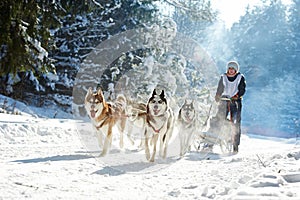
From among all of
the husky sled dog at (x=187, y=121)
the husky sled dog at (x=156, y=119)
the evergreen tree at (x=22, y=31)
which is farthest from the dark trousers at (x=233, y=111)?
the evergreen tree at (x=22, y=31)

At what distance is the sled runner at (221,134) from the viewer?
25.6 ft

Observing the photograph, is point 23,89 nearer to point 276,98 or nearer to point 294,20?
point 276,98

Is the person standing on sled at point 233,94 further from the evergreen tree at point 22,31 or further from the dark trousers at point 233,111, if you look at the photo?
the evergreen tree at point 22,31

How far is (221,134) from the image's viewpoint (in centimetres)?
790

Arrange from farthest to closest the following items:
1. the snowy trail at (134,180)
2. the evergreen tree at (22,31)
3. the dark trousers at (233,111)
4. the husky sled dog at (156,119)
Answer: the dark trousers at (233,111), the evergreen tree at (22,31), the husky sled dog at (156,119), the snowy trail at (134,180)

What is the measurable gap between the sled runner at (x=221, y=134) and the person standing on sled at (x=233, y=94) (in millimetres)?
48

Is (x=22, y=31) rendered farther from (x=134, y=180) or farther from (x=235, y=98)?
(x=134, y=180)

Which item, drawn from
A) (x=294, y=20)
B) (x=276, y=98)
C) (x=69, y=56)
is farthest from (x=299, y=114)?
(x=69, y=56)

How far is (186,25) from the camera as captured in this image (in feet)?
144

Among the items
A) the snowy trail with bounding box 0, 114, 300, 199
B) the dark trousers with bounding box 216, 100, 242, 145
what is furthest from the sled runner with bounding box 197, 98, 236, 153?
the snowy trail with bounding box 0, 114, 300, 199

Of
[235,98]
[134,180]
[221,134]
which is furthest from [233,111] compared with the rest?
[134,180]

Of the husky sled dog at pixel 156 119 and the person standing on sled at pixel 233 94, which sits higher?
the person standing on sled at pixel 233 94

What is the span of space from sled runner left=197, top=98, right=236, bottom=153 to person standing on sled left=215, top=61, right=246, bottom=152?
48 millimetres

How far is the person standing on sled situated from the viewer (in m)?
7.76
